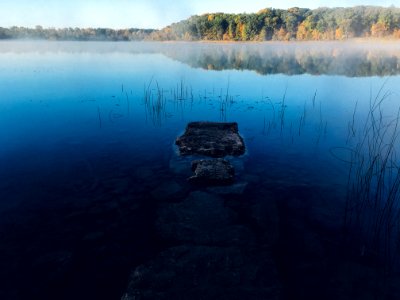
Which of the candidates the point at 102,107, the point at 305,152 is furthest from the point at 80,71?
the point at 305,152

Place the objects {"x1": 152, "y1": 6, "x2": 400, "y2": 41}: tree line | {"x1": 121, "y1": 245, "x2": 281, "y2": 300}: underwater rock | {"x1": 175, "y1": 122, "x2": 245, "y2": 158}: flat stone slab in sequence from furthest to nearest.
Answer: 1. {"x1": 152, "y1": 6, "x2": 400, "y2": 41}: tree line
2. {"x1": 175, "y1": 122, "x2": 245, "y2": 158}: flat stone slab
3. {"x1": 121, "y1": 245, "x2": 281, "y2": 300}: underwater rock

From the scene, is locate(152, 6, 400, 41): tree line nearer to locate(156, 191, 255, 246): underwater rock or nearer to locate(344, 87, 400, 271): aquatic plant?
locate(344, 87, 400, 271): aquatic plant

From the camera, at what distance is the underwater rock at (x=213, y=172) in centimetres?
950

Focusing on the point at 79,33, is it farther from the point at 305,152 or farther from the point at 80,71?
the point at 305,152

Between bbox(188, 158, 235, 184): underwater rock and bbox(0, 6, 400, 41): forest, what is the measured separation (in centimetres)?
10972

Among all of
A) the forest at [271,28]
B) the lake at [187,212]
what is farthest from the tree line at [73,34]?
the lake at [187,212]

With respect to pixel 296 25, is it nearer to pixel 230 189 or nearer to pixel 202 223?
pixel 230 189

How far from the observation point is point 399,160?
11.1 m

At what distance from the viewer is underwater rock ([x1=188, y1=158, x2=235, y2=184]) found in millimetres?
9500

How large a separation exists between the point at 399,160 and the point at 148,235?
31.3ft

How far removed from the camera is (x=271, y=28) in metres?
132

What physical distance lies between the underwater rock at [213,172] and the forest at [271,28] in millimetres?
109719

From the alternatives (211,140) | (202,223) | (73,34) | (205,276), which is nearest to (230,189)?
(202,223)

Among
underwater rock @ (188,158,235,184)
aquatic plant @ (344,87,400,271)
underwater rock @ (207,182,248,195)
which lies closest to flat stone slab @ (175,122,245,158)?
underwater rock @ (188,158,235,184)
